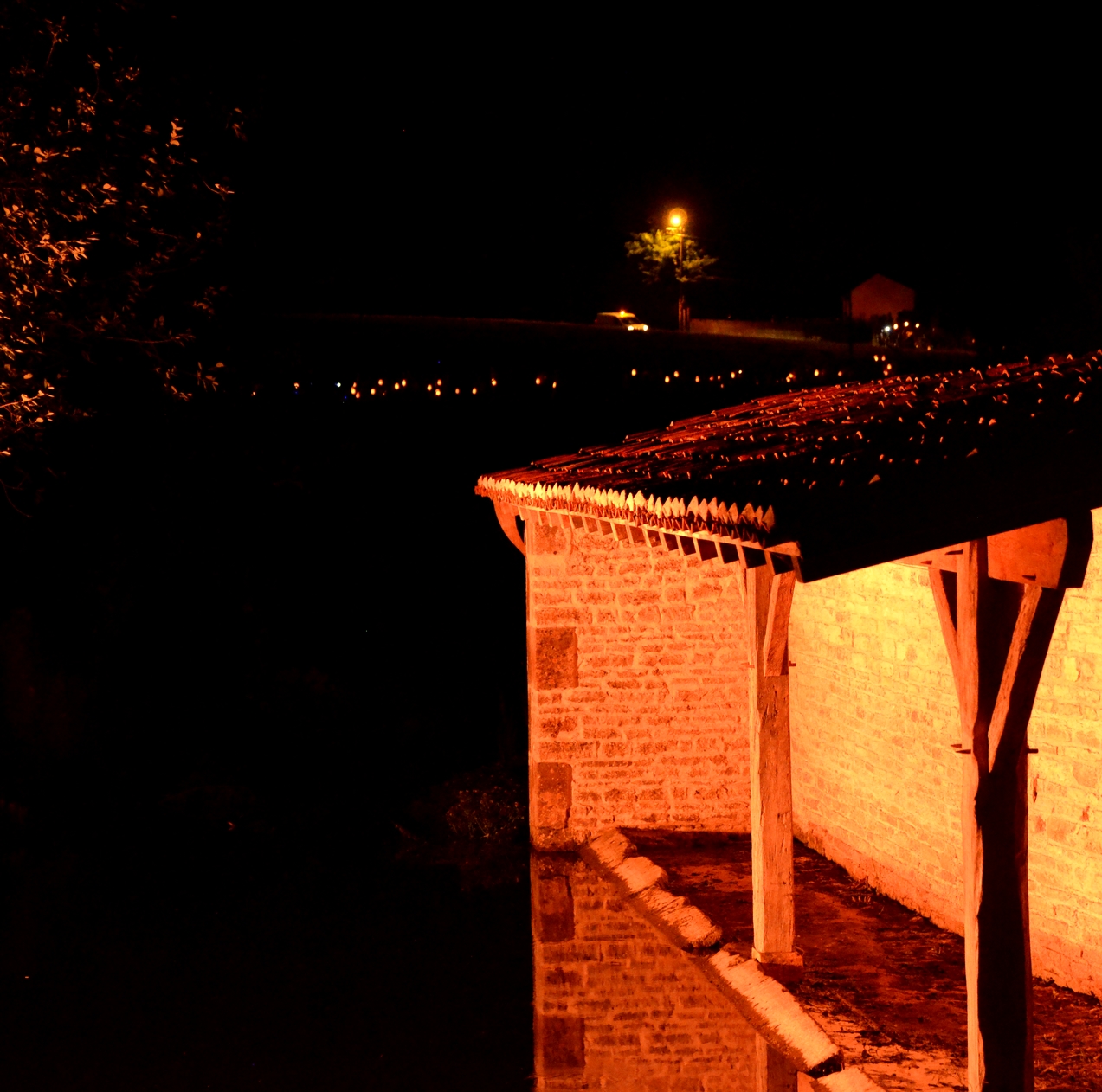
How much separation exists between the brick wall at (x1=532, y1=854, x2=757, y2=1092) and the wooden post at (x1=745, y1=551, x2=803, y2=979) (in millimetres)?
438

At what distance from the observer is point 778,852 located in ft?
24.1

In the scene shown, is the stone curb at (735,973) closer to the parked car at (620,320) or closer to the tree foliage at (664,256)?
the parked car at (620,320)

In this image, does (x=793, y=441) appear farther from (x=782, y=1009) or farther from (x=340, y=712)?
(x=340, y=712)

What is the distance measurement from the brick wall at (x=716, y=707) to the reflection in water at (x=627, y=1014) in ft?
4.00


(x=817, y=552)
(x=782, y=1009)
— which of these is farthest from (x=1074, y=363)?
(x=782, y=1009)

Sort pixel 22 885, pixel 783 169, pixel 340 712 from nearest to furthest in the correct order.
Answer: pixel 22 885, pixel 340 712, pixel 783 169

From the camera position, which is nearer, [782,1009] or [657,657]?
[782,1009]

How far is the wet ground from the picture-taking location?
20.5 ft

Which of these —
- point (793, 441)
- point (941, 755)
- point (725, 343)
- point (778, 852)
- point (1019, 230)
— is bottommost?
point (778, 852)

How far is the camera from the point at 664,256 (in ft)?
144

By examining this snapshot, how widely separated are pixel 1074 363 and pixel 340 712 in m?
8.25

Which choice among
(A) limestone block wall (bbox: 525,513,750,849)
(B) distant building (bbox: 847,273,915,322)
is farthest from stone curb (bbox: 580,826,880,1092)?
(B) distant building (bbox: 847,273,915,322)

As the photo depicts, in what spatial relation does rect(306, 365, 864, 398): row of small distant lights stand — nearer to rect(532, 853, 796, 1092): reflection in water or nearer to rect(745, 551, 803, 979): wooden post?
rect(532, 853, 796, 1092): reflection in water

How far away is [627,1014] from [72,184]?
7.05 m
